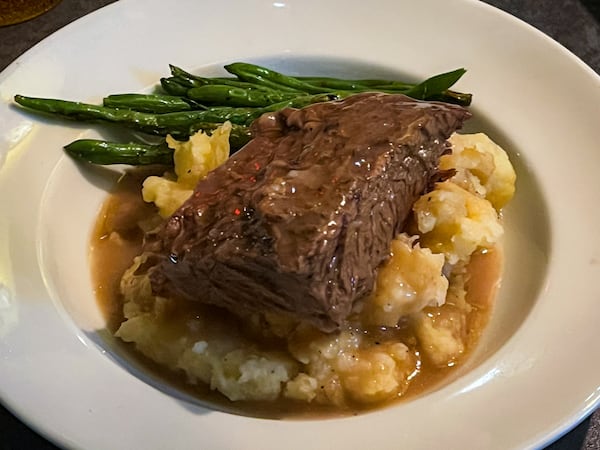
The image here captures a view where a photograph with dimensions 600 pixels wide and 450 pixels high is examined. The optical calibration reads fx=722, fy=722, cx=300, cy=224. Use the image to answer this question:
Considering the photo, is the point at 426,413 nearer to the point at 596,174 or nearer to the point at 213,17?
the point at 596,174

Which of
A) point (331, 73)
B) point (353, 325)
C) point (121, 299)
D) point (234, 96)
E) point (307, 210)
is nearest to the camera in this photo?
point (307, 210)

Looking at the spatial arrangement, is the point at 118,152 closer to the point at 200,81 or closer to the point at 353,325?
the point at 200,81

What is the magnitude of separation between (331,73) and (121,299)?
1467 mm

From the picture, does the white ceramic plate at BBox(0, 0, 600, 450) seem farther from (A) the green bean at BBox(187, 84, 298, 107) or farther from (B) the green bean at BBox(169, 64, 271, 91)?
(A) the green bean at BBox(187, 84, 298, 107)

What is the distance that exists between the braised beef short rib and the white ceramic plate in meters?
0.37

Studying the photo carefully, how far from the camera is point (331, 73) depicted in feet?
11.3

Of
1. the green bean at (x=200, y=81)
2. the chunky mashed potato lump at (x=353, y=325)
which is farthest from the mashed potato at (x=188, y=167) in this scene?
the green bean at (x=200, y=81)

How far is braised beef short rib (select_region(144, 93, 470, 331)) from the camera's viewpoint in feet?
6.89

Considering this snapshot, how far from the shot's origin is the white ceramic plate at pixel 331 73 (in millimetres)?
2064

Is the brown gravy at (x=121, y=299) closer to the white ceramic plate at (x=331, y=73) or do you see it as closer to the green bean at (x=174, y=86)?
the white ceramic plate at (x=331, y=73)

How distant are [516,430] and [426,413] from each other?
9.9 inches

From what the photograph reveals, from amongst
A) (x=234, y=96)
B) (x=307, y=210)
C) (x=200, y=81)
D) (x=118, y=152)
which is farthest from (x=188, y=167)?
(x=307, y=210)

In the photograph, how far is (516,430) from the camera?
200 cm

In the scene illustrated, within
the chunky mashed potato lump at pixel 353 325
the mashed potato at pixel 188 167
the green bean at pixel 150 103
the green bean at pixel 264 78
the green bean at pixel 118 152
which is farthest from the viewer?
the green bean at pixel 264 78
